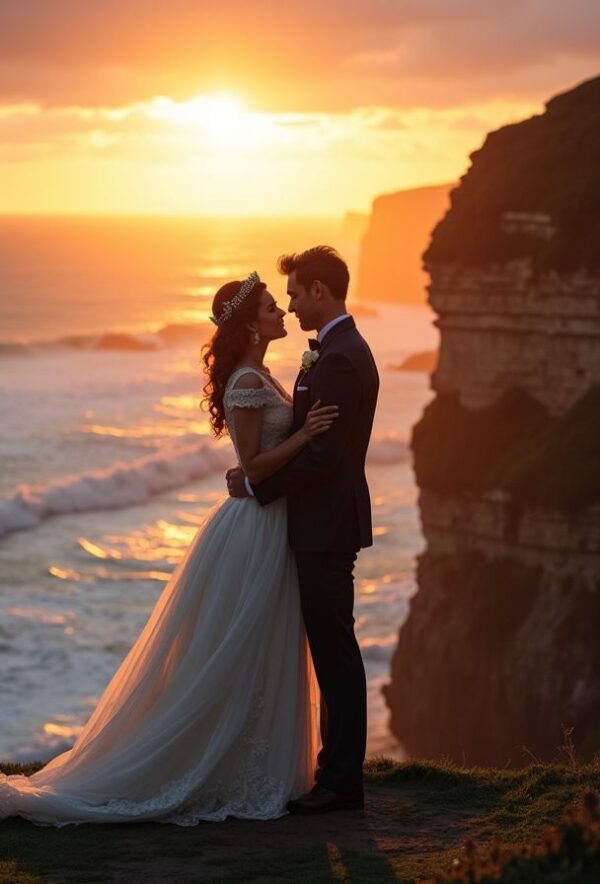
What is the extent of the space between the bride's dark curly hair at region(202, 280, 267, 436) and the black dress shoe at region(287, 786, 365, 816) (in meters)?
2.28

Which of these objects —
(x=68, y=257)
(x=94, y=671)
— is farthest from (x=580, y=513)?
(x=68, y=257)

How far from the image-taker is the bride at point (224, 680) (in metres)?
8.81

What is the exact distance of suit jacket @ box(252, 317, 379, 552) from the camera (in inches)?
342

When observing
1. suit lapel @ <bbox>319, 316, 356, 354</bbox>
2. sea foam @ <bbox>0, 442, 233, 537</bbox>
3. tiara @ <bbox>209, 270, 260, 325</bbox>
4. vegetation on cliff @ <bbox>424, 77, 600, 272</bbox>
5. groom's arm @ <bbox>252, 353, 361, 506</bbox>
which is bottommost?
sea foam @ <bbox>0, 442, 233, 537</bbox>

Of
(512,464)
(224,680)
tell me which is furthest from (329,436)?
(512,464)

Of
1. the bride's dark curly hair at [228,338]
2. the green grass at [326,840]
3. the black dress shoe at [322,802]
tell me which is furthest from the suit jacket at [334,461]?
the green grass at [326,840]

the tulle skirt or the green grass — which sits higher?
the tulle skirt

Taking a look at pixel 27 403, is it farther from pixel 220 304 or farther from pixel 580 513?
pixel 220 304

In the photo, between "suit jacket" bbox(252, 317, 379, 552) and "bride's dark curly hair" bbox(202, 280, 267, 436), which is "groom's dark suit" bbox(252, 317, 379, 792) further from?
"bride's dark curly hair" bbox(202, 280, 267, 436)

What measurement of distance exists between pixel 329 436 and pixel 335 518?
490 mm

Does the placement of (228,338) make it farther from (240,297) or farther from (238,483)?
(238,483)

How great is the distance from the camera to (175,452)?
61312mm

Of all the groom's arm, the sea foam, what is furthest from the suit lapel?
the sea foam

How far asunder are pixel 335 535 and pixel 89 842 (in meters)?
2.13
